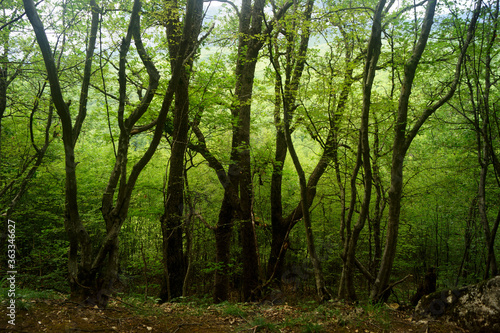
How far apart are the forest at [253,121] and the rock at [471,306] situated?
28.0 inches

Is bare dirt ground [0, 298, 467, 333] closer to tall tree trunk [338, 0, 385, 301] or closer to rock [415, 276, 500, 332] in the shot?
rock [415, 276, 500, 332]

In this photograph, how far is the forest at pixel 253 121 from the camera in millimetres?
3719

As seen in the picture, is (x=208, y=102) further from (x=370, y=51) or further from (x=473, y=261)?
(x=473, y=261)

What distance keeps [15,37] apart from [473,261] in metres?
14.6

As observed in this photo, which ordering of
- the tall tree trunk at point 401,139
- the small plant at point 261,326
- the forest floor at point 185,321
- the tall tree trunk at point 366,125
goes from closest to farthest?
1. the forest floor at point 185,321
2. the small plant at point 261,326
3. the tall tree trunk at point 366,125
4. the tall tree trunk at point 401,139

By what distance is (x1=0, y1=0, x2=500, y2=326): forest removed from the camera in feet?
12.2

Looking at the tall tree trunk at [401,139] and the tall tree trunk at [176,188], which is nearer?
the tall tree trunk at [401,139]

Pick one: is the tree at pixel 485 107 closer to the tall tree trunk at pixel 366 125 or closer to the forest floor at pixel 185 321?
the tall tree trunk at pixel 366 125

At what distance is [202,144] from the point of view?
6863 millimetres

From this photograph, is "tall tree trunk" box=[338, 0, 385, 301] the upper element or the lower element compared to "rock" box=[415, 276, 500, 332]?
upper

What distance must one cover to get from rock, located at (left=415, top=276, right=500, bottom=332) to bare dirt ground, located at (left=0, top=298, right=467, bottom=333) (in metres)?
0.13

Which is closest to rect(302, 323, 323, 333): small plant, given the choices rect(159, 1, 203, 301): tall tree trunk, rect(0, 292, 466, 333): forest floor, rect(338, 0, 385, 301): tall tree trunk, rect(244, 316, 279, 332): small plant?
rect(0, 292, 466, 333): forest floor

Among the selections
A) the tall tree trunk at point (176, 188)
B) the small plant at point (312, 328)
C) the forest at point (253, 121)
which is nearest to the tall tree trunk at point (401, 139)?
the forest at point (253, 121)

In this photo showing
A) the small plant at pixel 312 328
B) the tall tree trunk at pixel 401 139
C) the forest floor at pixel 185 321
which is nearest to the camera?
the forest floor at pixel 185 321
